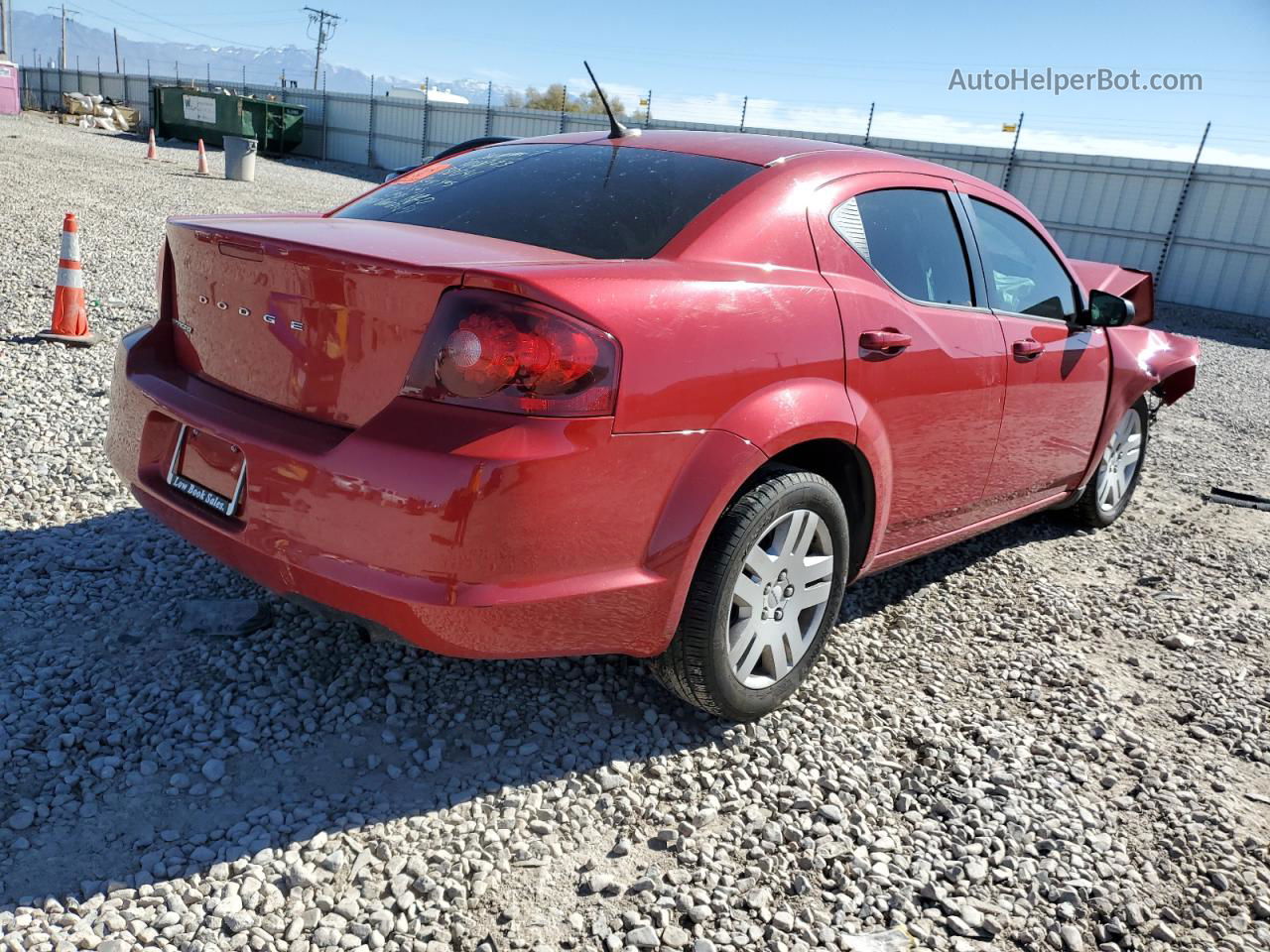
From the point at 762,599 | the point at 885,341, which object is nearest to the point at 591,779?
the point at 762,599

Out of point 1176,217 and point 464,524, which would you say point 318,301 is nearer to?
point 464,524

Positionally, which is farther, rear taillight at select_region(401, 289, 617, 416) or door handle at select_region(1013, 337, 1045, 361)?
door handle at select_region(1013, 337, 1045, 361)

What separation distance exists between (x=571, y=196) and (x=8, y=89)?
4462 centimetres

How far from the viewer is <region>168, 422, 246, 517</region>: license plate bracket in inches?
93.1

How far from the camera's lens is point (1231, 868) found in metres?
2.50

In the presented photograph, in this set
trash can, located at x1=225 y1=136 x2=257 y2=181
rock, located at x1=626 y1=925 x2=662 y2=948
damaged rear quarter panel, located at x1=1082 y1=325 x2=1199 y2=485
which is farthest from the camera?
trash can, located at x1=225 y1=136 x2=257 y2=181

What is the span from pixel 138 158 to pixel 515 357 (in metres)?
26.8

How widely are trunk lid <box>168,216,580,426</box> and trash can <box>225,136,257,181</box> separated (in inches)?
850

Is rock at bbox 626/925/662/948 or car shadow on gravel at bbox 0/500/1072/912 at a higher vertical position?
rock at bbox 626/925/662/948

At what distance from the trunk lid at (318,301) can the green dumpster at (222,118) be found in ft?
116

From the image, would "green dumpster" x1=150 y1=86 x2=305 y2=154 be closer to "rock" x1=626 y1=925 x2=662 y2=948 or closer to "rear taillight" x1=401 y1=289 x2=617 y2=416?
"rear taillight" x1=401 y1=289 x2=617 y2=416

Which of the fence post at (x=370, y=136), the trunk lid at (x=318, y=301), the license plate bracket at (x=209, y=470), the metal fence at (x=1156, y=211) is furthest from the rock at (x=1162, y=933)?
the fence post at (x=370, y=136)

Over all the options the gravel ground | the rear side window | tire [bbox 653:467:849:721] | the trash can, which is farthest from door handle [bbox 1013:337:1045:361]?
the trash can

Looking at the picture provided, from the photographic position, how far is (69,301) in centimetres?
628
